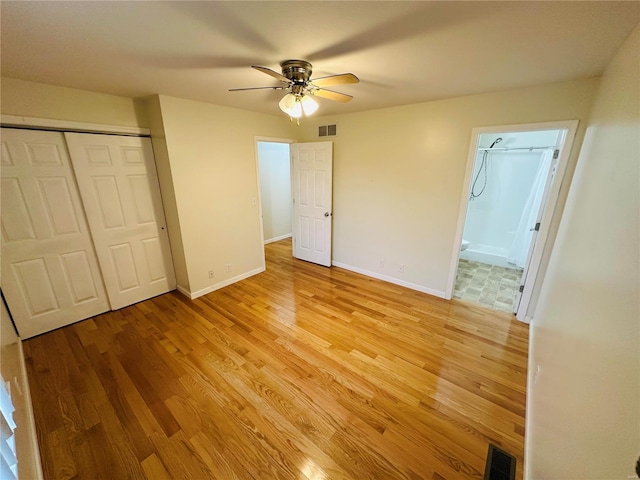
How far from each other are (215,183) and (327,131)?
183cm

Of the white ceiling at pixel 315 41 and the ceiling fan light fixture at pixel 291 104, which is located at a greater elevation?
the white ceiling at pixel 315 41

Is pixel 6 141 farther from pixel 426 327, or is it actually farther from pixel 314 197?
pixel 426 327

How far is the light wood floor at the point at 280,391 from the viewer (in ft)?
4.70

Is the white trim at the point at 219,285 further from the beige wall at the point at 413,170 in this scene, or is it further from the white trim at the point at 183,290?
the beige wall at the point at 413,170

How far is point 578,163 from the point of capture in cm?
203

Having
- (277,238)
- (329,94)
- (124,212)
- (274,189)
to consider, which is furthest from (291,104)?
(277,238)

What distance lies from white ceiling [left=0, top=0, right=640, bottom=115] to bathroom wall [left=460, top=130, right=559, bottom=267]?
91.0 inches

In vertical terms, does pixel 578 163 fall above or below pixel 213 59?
below

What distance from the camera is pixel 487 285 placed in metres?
3.50

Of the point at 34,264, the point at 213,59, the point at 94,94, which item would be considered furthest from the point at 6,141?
the point at 213,59

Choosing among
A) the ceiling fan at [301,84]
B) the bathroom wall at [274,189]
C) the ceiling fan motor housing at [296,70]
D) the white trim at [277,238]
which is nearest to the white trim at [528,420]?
the ceiling fan at [301,84]

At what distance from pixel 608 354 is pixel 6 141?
13.2ft

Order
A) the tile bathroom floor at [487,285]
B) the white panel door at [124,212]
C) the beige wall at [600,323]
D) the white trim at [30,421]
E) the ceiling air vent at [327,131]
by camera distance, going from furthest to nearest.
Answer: the ceiling air vent at [327,131] < the tile bathroom floor at [487,285] < the white panel door at [124,212] < the white trim at [30,421] < the beige wall at [600,323]

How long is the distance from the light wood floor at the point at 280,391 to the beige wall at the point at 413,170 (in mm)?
809
